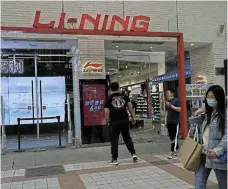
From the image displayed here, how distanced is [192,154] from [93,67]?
6643mm

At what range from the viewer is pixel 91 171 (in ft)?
21.3

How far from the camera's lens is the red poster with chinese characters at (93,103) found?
980cm

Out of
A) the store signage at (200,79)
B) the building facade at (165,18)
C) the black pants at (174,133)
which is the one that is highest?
the building facade at (165,18)

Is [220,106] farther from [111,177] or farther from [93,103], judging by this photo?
[93,103]

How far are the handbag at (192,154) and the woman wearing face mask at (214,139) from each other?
57 mm

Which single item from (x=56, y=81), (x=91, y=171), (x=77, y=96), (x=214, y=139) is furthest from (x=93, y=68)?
(x=214, y=139)

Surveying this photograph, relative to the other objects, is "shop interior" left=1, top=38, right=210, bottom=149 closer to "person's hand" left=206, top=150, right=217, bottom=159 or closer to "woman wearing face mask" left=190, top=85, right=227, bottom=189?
"woman wearing face mask" left=190, top=85, right=227, bottom=189

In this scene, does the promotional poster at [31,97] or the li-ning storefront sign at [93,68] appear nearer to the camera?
the li-ning storefront sign at [93,68]

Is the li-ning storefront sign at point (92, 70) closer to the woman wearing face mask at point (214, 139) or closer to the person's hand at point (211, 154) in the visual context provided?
the woman wearing face mask at point (214, 139)

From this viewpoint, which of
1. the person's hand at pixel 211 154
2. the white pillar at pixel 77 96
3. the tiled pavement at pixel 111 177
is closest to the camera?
the person's hand at pixel 211 154

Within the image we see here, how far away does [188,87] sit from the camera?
10477 mm

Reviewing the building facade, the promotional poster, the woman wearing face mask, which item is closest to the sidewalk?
the woman wearing face mask

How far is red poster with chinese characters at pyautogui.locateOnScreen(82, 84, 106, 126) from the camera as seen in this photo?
9805 millimetres

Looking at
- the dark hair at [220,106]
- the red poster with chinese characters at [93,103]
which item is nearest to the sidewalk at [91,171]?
the red poster with chinese characters at [93,103]
